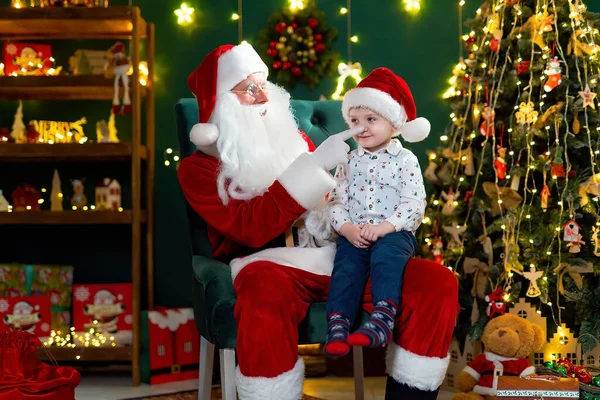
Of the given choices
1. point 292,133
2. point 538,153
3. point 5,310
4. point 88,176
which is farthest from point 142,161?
point 538,153

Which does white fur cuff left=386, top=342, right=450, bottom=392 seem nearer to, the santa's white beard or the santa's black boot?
the santa's black boot

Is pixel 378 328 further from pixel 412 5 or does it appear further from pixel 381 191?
pixel 412 5

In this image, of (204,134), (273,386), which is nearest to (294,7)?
(204,134)

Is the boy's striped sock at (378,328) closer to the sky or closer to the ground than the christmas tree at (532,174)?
closer to the ground

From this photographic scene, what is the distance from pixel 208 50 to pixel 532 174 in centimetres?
164

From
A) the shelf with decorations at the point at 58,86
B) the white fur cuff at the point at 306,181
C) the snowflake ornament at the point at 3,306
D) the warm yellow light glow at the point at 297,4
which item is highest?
the warm yellow light glow at the point at 297,4

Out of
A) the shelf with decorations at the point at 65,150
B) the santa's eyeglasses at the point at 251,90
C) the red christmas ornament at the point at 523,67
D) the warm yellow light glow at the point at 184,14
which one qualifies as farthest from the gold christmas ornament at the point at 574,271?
the warm yellow light glow at the point at 184,14

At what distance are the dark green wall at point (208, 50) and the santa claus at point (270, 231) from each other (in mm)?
1158

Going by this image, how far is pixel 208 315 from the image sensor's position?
205cm

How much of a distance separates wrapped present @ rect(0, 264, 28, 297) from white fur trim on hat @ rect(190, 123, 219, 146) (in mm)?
1379

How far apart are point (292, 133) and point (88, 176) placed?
1.48m

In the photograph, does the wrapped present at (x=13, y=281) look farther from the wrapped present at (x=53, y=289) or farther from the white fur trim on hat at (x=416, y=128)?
the white fur trim on hat at (x=416, y=128)

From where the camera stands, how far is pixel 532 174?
2.86m

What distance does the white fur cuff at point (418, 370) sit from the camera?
76.1 inches
